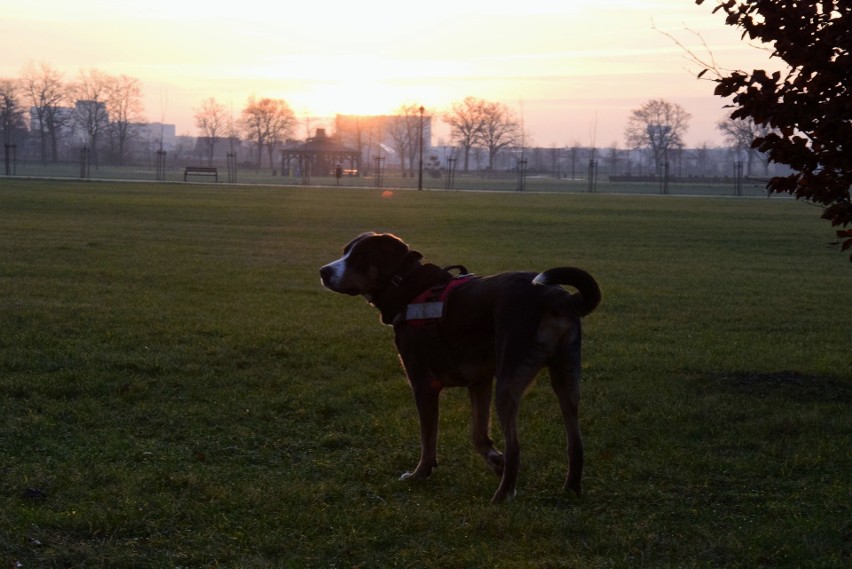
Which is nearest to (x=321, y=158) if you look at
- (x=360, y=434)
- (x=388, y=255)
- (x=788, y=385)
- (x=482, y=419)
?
(x=788, y=385)

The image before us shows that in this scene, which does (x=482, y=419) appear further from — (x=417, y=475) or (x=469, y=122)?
(x=469, y=122)

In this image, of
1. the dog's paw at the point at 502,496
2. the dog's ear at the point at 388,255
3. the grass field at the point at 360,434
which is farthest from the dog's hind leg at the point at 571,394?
the dog's ear at the point at 388,255

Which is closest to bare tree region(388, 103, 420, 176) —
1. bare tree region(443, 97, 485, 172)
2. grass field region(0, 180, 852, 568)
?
bare tree region(443, 97, 485, 172)

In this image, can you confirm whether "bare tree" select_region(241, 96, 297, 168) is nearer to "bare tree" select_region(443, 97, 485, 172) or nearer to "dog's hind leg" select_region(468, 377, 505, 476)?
"bare tree" select_region(443, 97, 485, 172)

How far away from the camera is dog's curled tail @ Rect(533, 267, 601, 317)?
5.19 metres

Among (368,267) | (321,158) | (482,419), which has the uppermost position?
(321,158)

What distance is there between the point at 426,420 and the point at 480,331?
2.03ft

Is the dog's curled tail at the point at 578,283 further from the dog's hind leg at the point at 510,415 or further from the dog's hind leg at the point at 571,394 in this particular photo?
the dog's hind leg at the point at 510,415

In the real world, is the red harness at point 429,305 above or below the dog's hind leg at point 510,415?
above

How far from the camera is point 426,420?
19.2ft

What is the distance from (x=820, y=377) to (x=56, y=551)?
21.4ft

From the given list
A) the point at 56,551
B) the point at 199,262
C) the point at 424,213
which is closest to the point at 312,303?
the point at 199,262

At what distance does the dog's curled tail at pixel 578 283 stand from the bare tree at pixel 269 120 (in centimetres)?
13113

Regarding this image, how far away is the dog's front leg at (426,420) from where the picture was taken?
229 inches
